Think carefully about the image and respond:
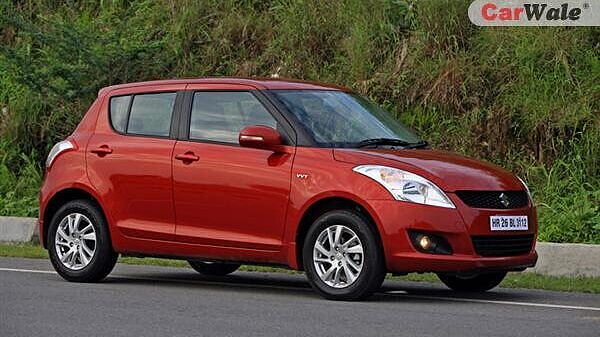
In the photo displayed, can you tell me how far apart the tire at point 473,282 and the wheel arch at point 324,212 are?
1.30 meters

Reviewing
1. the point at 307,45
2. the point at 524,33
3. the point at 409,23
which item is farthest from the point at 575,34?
the point at 307,45

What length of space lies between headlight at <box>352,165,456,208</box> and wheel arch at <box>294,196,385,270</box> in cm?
25

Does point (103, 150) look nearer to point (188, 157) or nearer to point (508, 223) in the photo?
point (188, 157)

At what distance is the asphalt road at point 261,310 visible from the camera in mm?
9492

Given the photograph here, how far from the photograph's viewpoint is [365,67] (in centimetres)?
1925

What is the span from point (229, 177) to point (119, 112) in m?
1.64

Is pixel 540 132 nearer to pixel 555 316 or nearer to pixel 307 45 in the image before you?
pixel 307 45

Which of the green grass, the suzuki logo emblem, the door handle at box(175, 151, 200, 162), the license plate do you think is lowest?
the green grass

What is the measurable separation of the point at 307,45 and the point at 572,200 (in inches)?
204

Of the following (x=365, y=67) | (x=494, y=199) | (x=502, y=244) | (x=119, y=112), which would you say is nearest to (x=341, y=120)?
(x=494, y=199)

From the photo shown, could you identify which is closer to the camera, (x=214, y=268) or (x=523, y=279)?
(x=523, y=279)
